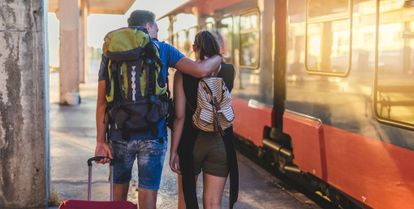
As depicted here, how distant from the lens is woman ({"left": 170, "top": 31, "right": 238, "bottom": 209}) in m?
4.17

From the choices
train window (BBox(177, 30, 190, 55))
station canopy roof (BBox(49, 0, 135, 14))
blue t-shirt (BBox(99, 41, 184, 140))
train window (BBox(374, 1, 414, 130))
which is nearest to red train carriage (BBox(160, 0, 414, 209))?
train window (BBox(374, 1, 414, 130))

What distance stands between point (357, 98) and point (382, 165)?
0.72 metres

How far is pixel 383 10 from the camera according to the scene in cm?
482

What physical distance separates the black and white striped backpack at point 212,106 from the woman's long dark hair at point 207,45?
176mm

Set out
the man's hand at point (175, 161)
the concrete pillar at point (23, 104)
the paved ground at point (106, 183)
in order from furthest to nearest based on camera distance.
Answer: the paved ground at point (106, 183) < the concrete pillar at point (23, 104) < the man's hand at point (175, 161)

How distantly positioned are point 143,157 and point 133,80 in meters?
0.51

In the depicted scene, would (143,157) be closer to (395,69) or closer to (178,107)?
(178,107)

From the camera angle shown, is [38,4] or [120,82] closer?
[120,82]

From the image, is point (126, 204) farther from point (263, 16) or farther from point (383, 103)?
point (263, 16)

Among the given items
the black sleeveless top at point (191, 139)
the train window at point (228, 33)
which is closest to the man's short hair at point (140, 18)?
the black sleeveless top at point (191, 139)

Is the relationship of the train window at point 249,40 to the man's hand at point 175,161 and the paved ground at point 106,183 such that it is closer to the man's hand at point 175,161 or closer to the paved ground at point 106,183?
the paved ground at point 106,183

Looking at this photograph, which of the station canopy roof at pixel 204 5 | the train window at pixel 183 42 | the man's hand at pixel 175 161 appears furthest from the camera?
the train window at pixel 183 42

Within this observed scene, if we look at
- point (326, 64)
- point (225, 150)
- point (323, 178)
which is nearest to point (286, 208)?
point (323, 178)

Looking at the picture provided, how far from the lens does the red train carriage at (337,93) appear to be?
4562mm
